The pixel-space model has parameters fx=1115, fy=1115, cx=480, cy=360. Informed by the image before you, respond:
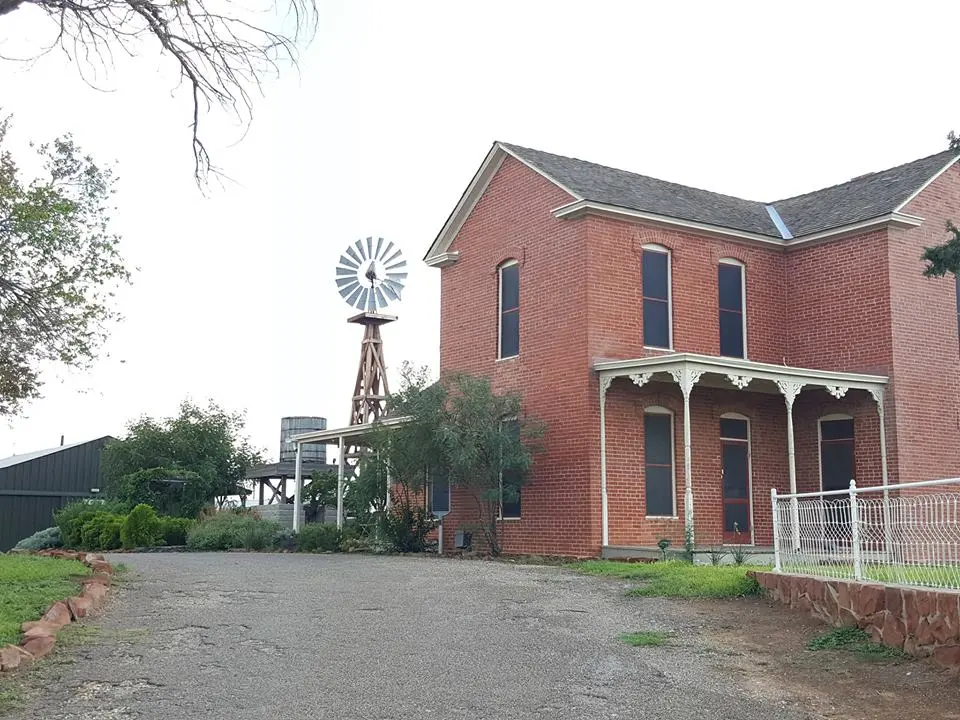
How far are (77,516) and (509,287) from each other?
14680mm

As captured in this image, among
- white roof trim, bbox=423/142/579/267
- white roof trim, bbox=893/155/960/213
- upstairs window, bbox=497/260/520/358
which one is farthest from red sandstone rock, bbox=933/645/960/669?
white roof trim, bbox=423/142/579/267

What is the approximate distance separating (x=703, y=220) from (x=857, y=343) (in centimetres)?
376

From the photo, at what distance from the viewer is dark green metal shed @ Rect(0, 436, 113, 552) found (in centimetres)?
3900

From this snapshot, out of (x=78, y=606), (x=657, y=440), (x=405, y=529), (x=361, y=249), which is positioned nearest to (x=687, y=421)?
(x=657, y=440)

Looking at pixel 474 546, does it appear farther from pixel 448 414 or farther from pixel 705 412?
pixel 705 412

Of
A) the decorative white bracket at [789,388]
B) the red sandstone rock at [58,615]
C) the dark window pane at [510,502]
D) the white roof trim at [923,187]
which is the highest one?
the white roof trim at [923,187]

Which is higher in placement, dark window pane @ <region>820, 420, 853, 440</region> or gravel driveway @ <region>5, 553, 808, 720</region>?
dark window pane @ <region>820, 420, 853, 440</region>

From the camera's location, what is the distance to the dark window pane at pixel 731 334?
72.3ft

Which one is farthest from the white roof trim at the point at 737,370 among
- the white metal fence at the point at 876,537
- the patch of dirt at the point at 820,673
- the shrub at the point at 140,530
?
the shrub at the point at 140,530

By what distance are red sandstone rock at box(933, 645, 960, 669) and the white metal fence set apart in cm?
51

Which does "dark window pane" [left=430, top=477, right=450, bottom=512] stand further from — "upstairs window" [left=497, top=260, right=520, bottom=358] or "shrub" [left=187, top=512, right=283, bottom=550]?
"shrub" [left=187, top=512, right=283, bottom=550]

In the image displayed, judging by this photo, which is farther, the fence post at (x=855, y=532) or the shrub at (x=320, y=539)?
the shrub at (x=320, y=539)

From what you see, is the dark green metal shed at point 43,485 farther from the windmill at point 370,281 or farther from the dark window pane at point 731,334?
the dark window pane at point 731,334

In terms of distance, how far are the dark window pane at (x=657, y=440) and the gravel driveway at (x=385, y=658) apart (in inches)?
253
